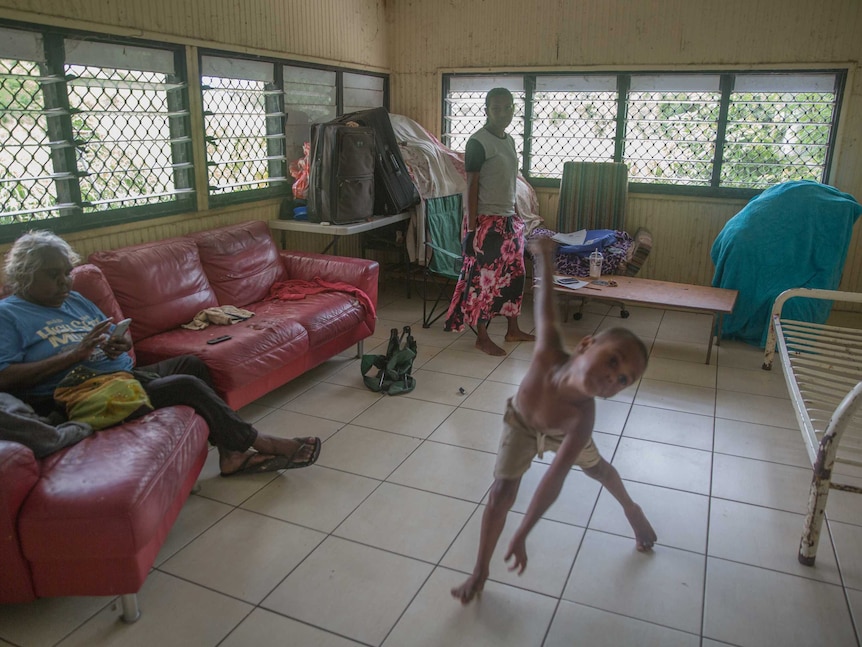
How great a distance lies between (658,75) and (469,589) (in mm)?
4435

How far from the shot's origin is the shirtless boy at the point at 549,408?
5.07ft

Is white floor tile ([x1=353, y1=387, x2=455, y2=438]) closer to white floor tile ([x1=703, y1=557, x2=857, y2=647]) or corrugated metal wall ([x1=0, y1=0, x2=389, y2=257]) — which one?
white floor tile ([x1=703, y1=557, x2=857, y2=647])

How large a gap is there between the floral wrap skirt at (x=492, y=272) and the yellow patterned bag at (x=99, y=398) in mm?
2220

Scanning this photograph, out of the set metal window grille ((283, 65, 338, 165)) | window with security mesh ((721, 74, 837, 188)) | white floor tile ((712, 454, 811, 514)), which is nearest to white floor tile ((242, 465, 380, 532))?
white floor tile ((712, 454, 811, 514))

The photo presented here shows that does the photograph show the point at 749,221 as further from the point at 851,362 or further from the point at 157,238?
the point at 157,238

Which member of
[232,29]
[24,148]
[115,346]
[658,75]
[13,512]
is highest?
[232,29]

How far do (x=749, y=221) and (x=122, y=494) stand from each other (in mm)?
3974

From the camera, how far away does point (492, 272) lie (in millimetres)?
4168

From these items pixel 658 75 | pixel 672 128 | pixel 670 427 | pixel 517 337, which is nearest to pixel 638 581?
pixel 670 427

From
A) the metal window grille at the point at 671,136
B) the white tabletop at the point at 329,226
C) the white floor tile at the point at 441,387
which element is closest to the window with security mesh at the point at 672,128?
the metal window grille at the point at 671,136

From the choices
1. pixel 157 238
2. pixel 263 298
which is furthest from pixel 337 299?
pixel 157 238

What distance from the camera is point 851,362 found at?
10.3 ft

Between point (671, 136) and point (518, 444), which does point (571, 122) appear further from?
point (518, 444)

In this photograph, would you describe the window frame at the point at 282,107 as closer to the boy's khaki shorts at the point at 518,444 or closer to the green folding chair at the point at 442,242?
the green folding chair at the point at 442,242
